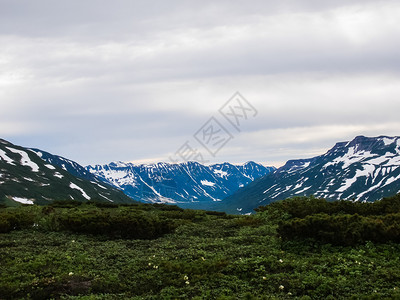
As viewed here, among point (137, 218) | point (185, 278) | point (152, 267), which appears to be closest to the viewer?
point (185, 278)

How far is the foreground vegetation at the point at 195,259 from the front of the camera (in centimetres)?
1260

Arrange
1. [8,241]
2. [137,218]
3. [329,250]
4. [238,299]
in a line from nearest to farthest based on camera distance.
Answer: [238,299], [329,250], [8,241], [137,218]

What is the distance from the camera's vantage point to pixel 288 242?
1811 cm

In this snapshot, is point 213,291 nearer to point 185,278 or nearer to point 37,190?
point 185,278

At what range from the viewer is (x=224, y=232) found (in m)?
23.5

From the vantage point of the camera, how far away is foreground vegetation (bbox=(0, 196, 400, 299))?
1260cm

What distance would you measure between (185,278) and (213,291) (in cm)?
151

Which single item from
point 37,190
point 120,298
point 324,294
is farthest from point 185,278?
point 37,190

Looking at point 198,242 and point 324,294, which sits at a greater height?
point 198,242

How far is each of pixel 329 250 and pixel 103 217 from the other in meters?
13.4

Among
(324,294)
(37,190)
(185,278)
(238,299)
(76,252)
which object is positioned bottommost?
(324,294)

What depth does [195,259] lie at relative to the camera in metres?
16.1

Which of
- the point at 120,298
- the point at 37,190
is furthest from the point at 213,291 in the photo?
the point at 37,190

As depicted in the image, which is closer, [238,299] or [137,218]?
[238,299]
